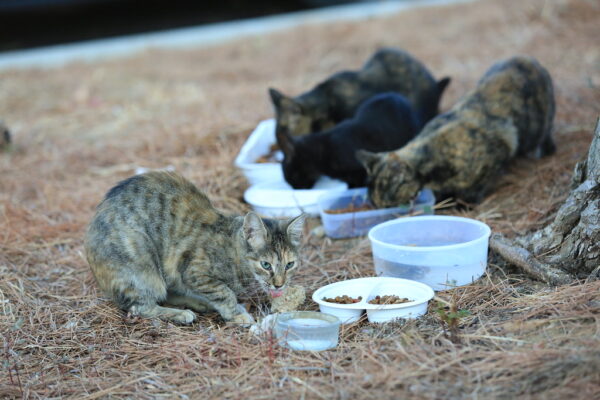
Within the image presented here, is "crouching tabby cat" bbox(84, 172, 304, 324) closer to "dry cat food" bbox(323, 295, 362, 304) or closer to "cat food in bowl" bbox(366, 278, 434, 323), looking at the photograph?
"dry cat food" bbox(323, 295, 362, 304)

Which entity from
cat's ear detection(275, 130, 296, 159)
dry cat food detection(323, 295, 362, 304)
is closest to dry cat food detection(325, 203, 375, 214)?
cat's ear detection(275, 130, 296, 159)

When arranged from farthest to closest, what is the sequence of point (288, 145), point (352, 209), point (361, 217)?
point (288, 145), point (352, 209), point (361, 217)

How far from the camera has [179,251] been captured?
3740 mm

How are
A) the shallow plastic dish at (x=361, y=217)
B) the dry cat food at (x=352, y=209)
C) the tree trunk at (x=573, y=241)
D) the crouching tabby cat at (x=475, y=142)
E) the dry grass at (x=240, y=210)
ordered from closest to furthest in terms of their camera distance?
the dry grass at (x=240, y=210) < the tree trunk at (x=573, y=241) < the shallow plastic dish at (x=361, y=217) < the dry cat food at (x=352, y=209) < the crouching tabby cat at (x=475, y=142)

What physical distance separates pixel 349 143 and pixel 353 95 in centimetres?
127

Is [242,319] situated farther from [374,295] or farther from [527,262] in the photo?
[527,262]

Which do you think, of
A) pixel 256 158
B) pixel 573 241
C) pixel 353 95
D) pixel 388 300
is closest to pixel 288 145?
pixel 256 158

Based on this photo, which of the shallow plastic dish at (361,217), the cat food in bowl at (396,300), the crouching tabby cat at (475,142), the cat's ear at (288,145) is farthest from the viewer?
the cat's ear at (288,145)

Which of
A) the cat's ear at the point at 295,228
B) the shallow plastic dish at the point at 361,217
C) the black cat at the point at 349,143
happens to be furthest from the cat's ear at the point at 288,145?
the cat's ear at the point at 295,228

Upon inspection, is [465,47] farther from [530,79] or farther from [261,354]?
[261,354]

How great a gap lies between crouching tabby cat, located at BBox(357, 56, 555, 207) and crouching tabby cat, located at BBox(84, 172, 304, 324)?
1417 millimetres

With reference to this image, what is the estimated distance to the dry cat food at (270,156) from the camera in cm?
612

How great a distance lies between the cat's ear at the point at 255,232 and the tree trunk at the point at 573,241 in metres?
1.48

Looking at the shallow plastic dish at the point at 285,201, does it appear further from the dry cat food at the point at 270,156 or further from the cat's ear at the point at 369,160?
the dry cat food at the point at 270,156
